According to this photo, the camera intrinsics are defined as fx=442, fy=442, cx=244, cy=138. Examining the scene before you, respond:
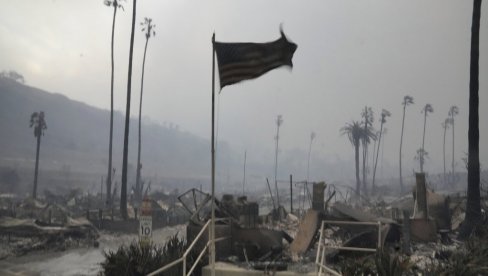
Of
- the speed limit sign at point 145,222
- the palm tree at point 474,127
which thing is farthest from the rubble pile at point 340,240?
the speed limit sign at point 145,222

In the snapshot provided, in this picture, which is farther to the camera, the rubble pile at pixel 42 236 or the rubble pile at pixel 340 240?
the rubble pile at pixel 42 236

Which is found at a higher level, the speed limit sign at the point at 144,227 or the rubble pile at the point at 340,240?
the speed limit sign at the point at 144,227

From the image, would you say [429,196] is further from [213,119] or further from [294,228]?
[213,119]

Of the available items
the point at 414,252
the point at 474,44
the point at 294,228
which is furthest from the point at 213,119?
the point at 474,44

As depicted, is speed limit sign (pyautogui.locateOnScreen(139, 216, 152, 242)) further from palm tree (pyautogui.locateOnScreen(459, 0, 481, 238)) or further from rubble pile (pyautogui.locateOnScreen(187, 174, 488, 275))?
palm tree (pyautogui.locateOnScreen(459, 0, 481, 238))

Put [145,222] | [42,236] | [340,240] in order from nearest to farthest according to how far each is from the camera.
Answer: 1. [145,222]
2. [340,240]
3. [42,236]

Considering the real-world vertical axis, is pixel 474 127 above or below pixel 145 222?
above

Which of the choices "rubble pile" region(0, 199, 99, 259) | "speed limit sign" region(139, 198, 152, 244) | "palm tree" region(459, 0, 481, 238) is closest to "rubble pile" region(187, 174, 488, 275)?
"palm tree" region(459, 0, 481, 238)

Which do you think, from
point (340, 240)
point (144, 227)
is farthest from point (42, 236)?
point (144, 227)

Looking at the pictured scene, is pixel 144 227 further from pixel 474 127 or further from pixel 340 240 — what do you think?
pixel 474 127

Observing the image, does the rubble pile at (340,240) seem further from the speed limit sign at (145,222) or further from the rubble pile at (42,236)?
the rubble pile at (42,236)

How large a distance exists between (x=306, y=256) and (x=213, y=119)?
8.99m

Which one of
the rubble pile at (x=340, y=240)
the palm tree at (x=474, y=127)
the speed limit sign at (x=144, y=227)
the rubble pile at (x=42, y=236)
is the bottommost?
the rubble pile at (x=42, y=236)

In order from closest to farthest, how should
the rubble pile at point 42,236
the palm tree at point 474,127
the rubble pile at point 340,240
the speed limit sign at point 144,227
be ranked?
the speed limit sign at point 144,227
the rubble pile at point 340,240
the palm tree at point 474,127
the rubble pile at point 42,236
